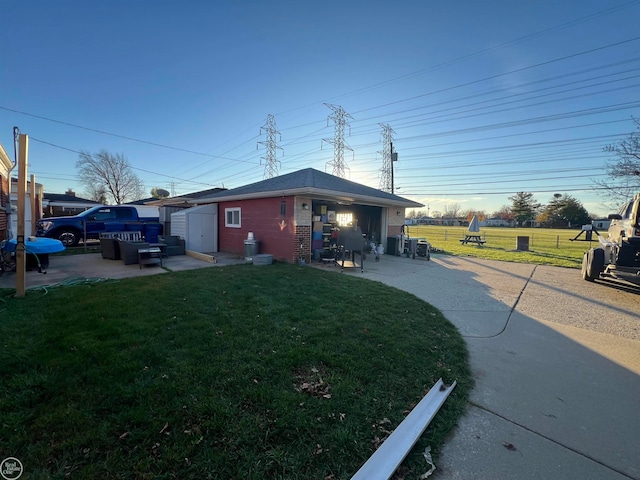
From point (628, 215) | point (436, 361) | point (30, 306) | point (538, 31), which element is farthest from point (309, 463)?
point (538, 31)

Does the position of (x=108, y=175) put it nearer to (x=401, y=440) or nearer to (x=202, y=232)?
(x=202, y=232)

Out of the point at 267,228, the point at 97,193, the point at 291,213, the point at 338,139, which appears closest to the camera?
the point at 291,213

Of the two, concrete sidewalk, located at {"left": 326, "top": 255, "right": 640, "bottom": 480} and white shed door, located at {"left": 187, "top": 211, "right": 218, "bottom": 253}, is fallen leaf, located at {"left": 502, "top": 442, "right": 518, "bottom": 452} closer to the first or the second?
concrete sidewalk, located at {"left": 326, "top": 255, "right": 640, "bottom": 480}

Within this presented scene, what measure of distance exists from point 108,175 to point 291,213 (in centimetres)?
4087

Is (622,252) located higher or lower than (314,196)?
lower

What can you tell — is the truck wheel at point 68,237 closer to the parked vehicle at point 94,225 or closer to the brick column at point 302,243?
the parked vehicle at point 94,225

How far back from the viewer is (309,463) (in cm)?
167

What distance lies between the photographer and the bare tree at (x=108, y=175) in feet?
115

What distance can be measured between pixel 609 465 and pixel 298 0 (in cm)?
1244

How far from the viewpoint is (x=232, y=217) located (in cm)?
1174

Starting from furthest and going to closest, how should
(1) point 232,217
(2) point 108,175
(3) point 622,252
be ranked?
(2) point 108,175
(1) point 232,217
(3) point 622,252

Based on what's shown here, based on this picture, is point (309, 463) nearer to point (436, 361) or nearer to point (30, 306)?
point (436, 361)

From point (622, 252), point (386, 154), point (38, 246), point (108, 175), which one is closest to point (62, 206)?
point (108, 175)

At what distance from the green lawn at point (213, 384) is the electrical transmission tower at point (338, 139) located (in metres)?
22.0
